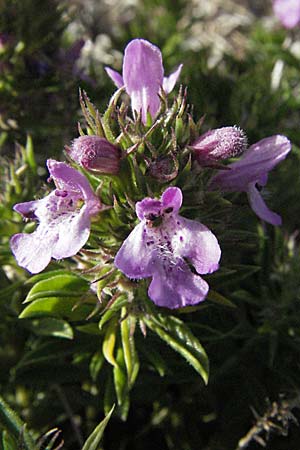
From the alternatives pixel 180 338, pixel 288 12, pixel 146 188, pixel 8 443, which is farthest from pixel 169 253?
pixel 288 12

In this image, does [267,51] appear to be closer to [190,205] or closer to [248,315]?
[248,315]

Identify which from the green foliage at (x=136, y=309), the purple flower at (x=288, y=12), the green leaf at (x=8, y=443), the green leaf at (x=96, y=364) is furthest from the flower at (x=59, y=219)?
the purple flower at (x=288, y=12)

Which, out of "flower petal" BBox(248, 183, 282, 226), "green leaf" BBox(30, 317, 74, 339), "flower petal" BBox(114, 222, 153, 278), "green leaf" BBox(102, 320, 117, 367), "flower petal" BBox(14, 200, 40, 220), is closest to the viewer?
"flower petal" BBox(114, 222, 153, 278)

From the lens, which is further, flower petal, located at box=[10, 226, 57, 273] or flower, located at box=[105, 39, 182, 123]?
flower, located at box=[105, 39, 182, 123]

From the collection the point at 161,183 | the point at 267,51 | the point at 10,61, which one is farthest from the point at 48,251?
the point at 267,51

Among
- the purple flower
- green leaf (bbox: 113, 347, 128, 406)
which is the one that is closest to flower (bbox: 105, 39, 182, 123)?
green leaf (bbox: 113, 347, 128, 406)

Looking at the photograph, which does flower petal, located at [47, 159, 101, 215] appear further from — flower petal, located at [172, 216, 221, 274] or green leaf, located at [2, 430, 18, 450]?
green leaf, located at [2, 430, 18, 450]
